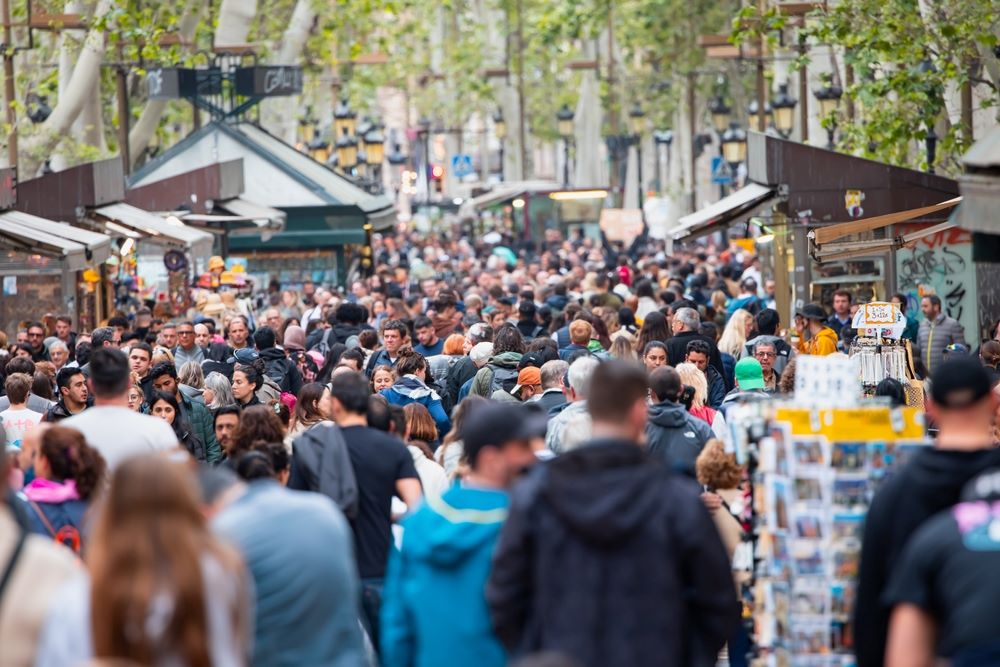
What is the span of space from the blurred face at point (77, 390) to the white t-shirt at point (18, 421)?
0.21m

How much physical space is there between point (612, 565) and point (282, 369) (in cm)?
885

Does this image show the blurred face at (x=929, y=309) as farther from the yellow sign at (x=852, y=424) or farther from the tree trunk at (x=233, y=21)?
the tree trunk at (x=233, y=21)

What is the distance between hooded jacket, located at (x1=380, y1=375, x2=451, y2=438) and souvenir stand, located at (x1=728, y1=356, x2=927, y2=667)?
5324mm

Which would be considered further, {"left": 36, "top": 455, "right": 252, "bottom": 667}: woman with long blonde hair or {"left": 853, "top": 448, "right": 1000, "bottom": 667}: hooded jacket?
{"left": 853, "top": 448, "right": 1000, "bottom": 667}: hooded jacket

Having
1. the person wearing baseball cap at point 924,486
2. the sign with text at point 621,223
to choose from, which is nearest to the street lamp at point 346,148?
the sign with text at point 621,223

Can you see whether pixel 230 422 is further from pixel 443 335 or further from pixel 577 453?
pixel 443 335

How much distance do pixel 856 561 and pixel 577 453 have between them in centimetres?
127

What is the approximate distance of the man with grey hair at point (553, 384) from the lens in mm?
10992

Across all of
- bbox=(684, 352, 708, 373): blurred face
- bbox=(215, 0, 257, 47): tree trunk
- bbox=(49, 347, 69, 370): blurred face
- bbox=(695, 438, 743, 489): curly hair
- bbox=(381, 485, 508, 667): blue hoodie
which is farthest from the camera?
bbox=(215, 0, 257, 47): tree trunk

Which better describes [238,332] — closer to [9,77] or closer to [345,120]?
[9,77]

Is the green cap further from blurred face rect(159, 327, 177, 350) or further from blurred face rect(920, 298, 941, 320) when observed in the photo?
blurred face rect(159, 327, 177, 350)

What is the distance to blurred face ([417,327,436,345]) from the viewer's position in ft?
51.0

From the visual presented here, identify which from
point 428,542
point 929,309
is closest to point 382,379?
point 929,309

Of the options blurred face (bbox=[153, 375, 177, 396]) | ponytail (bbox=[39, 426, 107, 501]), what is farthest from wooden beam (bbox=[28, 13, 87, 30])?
ponytail (bbox=[39, 426, 107, 501])
